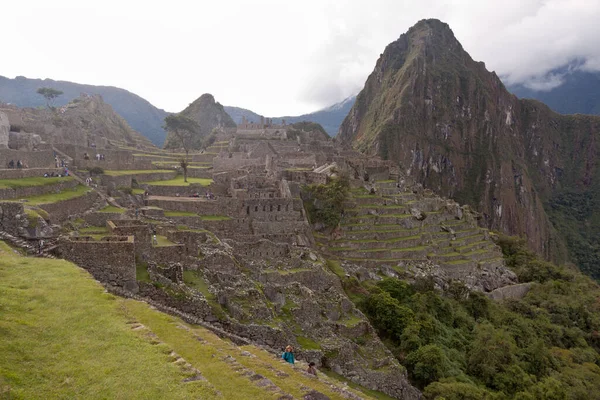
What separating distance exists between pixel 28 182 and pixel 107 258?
12500mm

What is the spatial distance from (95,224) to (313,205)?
1932 centimetres

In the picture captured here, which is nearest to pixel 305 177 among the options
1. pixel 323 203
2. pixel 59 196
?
pixel 323 203

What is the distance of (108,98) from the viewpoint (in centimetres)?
11481

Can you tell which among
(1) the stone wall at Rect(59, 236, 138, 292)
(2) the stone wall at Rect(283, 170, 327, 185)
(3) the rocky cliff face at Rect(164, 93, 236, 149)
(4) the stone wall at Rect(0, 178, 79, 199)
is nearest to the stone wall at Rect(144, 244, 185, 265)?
(1) the stone wall at Rect(59, 236, 138, 292)

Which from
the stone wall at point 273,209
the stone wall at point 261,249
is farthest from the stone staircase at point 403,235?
the stone wall at point 261,249

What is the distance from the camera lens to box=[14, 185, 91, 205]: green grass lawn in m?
21.7

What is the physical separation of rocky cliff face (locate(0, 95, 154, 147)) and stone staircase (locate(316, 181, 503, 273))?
93.1ft

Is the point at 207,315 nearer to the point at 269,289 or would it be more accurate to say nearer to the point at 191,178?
the point at 269,289

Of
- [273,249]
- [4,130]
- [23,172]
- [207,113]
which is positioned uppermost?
[207,113]

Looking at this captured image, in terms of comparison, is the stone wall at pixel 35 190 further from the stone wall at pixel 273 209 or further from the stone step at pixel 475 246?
the stone step at pixel 475 246

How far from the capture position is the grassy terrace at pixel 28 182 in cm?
2228

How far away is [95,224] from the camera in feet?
73.7

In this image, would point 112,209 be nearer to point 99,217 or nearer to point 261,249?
point 99,217

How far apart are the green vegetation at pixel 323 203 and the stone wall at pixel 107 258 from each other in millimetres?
22684
